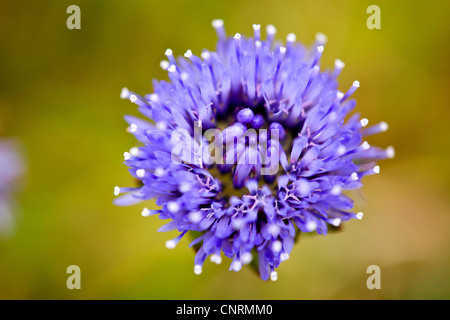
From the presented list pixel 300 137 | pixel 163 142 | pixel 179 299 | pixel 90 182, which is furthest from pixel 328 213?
pixel 90 182

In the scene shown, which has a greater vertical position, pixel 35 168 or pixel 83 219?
pixel 35 168

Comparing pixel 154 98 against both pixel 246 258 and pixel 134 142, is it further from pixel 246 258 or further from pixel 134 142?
pixel 134 142

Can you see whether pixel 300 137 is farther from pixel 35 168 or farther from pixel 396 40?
pixel 35 168

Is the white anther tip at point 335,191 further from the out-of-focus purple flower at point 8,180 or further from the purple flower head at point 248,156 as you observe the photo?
the out-of-focus purple flower at point 8,180

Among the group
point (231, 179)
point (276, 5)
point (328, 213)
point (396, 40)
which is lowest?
point (328, 213)

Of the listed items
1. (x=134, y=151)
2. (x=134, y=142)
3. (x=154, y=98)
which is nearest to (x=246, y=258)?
(x=134, y=151)

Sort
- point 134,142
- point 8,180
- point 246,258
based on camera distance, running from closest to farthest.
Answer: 1. point 246,258
2. point 8,180
3. point 134,142
